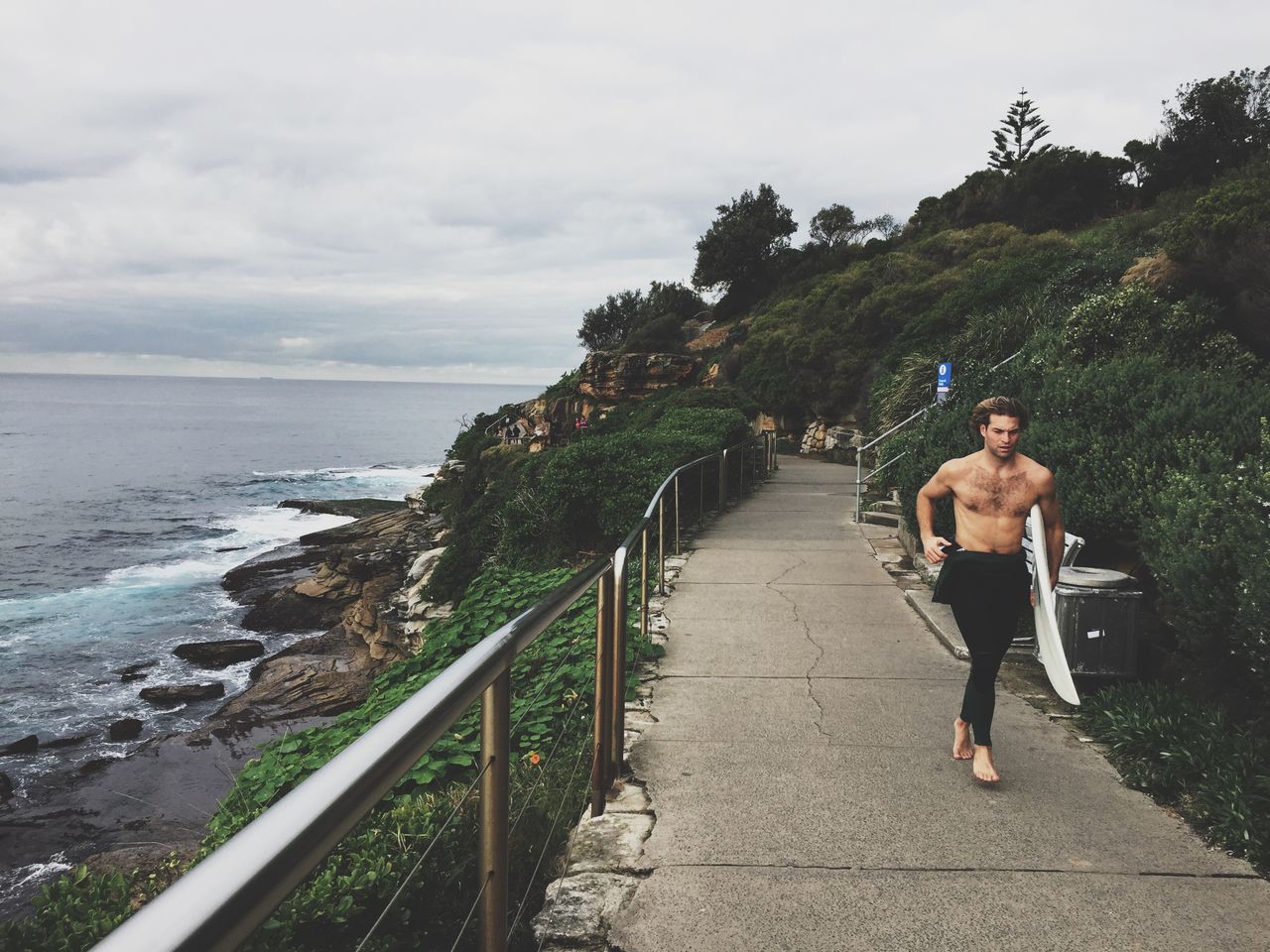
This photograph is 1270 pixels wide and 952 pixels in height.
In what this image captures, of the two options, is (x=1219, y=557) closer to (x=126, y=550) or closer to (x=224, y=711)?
(x=224, y=711)

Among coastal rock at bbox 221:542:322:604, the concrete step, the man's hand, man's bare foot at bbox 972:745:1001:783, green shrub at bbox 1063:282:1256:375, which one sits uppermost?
green shrub at bbox 1063:282:1256:375

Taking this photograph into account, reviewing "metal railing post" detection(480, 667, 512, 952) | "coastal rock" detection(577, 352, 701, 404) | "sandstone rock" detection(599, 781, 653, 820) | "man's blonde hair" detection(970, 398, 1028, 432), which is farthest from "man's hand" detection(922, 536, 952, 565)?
"coastal rock" detection(577, 352, 701, 404)

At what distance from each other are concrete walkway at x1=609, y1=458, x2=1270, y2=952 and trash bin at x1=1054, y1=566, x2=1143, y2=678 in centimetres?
47

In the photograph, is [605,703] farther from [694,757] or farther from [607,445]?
[607,445]

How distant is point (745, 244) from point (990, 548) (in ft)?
144

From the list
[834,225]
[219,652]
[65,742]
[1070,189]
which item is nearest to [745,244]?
[834,225]

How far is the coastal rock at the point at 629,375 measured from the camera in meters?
32.9

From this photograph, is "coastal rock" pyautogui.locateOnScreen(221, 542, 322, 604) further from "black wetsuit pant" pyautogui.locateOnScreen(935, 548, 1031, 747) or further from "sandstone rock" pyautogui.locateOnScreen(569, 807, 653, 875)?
"black wetsuit pant" pyautogui.locateOnScreen(935, 548, 1031, 747)

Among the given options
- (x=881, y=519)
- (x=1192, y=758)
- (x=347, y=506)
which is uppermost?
(x=881, y=519)

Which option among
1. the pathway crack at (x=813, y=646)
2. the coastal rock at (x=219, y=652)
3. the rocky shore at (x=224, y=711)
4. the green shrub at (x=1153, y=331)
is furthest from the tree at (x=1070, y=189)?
the coastal rock at (x=219, y=652)

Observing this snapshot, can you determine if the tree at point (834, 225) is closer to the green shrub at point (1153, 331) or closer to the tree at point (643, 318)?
the tree at point (643, 318)

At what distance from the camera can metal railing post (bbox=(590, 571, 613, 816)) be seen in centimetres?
351

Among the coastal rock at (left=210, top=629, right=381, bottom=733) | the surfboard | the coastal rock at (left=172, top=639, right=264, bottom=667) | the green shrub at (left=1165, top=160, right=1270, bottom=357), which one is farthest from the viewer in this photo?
the coastal rock at (left=172, top=639, right=264, bottom=667)

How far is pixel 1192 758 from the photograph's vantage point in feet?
12.7
